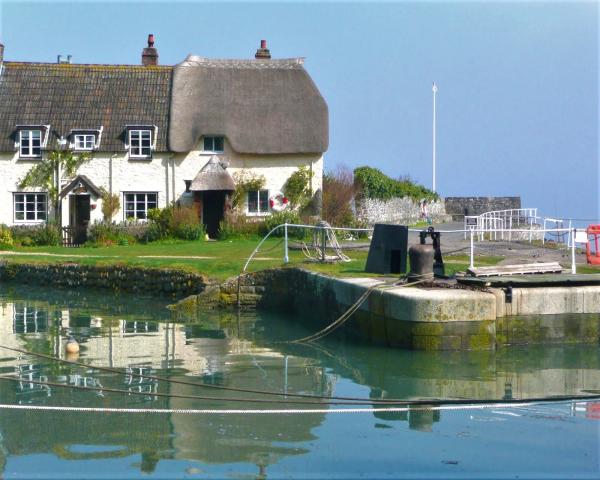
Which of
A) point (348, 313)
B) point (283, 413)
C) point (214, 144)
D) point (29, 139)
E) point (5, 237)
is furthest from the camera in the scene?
point (214, 144)

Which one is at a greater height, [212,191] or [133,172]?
[133,172]

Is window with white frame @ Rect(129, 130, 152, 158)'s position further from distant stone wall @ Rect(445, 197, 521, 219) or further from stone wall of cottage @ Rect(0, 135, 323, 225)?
distant stone wall @ Rect(445, 197, 521, 219)

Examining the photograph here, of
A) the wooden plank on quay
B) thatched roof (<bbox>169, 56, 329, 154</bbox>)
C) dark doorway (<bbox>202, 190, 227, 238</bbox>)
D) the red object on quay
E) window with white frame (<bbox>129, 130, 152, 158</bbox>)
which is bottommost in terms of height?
the wooden plank on quay

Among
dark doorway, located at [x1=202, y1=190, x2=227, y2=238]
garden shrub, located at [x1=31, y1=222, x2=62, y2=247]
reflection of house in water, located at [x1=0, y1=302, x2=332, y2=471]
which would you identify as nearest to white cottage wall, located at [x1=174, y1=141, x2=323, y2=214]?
dark doorway, located at [x1=202, y1=190, x2=227, y2=238]

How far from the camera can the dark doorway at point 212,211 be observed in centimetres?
4097

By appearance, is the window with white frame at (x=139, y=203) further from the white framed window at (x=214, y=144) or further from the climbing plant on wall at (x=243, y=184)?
the climbing plant on wall at (x=243, y=184)

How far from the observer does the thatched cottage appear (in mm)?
40781

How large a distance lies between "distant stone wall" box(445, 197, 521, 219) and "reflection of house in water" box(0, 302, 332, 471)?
4575cm

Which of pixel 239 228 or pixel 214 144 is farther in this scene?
pixel 214 144

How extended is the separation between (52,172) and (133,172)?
3.47 meters

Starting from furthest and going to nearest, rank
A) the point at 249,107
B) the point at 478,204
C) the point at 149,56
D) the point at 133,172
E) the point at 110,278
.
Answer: the point at 478,204 → the point at 149,56 → the point at 249,107 → the point at 133,172 → the point at 110,278

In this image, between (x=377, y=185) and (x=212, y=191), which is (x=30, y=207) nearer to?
(x=212, y=191)

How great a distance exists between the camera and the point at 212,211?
41.1m

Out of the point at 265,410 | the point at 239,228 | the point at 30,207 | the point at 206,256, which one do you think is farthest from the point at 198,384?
the point at 30,207
